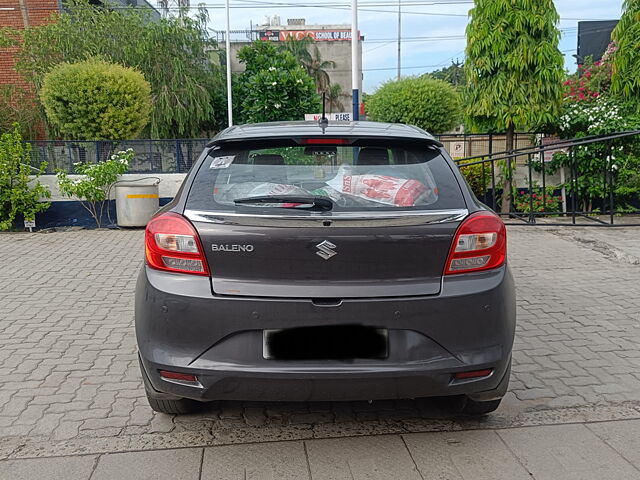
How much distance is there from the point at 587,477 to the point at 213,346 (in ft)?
6.11

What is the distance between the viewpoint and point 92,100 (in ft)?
40.6

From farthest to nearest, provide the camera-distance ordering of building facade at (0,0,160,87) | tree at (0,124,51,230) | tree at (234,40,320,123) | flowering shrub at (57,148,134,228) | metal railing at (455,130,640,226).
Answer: tree at (234,40,320,123), building facade at (0,0,160,87), flowering shrub at (57,148,134,228), tree at (0,124,51,230), metal railing at (455,130,640,226)

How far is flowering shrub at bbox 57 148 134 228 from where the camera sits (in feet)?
36.3

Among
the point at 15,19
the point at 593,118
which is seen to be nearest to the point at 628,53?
the point at 593,118

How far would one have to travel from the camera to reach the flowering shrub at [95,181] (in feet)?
36.3

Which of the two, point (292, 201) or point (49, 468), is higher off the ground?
point (292, 201)

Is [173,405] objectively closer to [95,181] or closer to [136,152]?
[95,181]

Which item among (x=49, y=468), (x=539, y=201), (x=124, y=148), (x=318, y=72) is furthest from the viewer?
(x=318, y=72)

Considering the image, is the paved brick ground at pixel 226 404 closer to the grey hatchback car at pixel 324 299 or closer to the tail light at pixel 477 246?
the grey hatchback car at pixel 324 299

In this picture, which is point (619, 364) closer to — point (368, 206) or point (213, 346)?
point (368, 206)

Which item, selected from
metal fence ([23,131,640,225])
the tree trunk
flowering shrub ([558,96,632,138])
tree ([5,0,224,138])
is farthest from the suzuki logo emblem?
tree ([5,0,224,138])

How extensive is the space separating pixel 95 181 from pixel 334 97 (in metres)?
39.6

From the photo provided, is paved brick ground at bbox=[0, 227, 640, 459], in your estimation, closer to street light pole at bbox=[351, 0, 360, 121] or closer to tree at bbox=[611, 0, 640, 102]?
tree at bbox=[611, 0, 640, 102]

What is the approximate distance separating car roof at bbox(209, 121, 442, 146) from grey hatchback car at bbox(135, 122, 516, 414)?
1.35 ft
